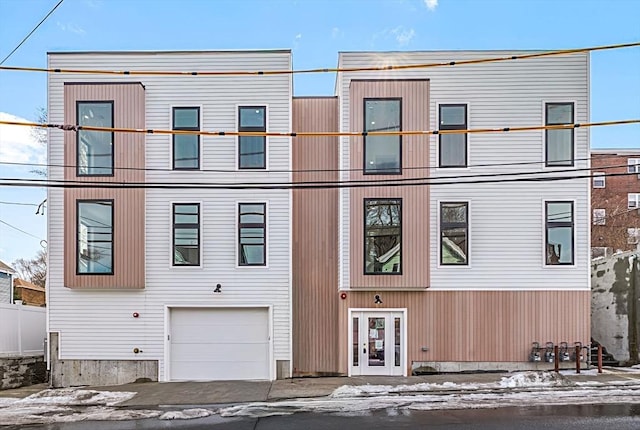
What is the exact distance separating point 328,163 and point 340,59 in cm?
287

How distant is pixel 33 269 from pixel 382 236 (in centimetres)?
3281

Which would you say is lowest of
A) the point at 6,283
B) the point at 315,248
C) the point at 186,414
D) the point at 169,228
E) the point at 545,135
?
the point at 186,414

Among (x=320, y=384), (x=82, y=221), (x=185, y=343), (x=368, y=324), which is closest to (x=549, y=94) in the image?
(x=368, y=324)

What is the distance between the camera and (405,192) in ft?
44.7

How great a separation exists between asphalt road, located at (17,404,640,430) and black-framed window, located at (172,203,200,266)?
513cm

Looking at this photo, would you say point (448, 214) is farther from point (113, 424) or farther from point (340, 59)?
point (113, 424)

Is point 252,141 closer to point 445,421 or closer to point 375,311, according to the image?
point 375,311

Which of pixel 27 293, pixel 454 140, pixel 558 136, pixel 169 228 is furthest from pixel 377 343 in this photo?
pixel 27 293

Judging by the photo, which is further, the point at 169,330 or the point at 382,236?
the point at 169,330

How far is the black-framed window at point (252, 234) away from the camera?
1399 centimetres

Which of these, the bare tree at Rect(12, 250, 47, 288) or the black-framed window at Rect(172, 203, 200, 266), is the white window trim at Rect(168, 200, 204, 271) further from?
the bare tree at Rect(12, 250, 47, 288)

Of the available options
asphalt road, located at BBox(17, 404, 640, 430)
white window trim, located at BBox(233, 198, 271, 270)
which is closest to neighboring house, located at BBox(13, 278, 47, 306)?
white window trim, located at BBox(233, 198, 271, 270)

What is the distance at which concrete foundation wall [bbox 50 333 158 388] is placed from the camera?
13.5m

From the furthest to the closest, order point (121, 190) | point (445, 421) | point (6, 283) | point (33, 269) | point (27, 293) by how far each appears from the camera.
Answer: point (33, 269)
point (27, 293)
point (6, 283)
point (121, 190)
point (445, 421)
